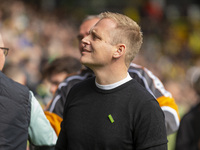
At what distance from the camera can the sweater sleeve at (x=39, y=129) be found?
7.78ft

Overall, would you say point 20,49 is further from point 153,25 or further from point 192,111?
point 153,25

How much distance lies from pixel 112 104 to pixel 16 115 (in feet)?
1.96

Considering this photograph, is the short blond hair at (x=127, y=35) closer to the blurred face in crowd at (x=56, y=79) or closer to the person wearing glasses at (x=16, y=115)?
the person wearing glasses at (x=16, y=115)

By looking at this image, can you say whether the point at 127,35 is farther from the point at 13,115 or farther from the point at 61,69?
the point at 61,69

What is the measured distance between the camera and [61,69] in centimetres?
462

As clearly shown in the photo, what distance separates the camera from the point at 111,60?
2.21m

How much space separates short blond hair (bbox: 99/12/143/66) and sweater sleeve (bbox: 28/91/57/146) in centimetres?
68

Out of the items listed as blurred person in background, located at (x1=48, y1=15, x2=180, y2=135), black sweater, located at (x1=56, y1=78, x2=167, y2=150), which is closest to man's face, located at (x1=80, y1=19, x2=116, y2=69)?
black sweater, located at (x1=56, y1=78, x2=167, y2=150)

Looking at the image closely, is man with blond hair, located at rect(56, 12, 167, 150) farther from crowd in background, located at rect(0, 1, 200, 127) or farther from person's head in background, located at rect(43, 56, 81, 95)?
crowd in background, located at rect(0, 1, 200, 127)

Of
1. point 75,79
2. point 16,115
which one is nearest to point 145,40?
point 75,79

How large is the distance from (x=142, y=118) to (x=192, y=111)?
92.9 inches

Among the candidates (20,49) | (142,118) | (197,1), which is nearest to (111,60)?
(142,118)

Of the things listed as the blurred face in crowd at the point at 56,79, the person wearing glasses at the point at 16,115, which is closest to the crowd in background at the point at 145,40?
the blurred face in crowd at the point at 56,79

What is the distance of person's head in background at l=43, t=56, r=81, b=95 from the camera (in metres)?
4.58
